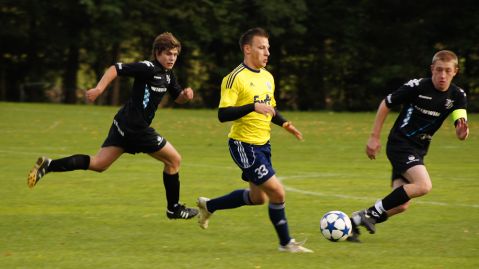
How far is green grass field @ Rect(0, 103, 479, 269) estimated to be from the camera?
802cm

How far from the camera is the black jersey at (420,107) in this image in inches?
353

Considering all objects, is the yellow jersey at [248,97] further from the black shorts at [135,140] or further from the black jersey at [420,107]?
the black shorts at [135,140]

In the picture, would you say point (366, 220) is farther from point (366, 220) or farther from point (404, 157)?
point (404, 157)

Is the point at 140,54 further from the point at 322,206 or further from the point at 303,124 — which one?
the point at 322,206

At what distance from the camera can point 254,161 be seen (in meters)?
8.45

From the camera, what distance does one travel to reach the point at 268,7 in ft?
138

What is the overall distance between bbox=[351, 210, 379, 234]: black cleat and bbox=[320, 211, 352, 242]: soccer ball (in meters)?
0.18

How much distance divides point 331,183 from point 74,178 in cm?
377

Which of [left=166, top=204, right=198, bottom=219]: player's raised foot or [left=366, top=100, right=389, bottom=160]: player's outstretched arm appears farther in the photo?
[left=166, top=204, right=198, bottom=219]: player's raised foot

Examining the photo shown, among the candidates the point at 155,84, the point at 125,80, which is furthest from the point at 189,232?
the point at 125,80

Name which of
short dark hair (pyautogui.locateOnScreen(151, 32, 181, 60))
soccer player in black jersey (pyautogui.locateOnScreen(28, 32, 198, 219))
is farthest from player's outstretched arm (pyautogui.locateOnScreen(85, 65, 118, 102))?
short dark hair (pyautogui.locateOnScreen(151, 32, 181, 60))

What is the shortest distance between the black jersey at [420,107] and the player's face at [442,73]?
0.08 meters

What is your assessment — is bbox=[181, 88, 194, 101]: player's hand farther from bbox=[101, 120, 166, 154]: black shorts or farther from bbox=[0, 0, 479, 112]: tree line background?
bbox=[0, 0, 479, 112]: tree line background

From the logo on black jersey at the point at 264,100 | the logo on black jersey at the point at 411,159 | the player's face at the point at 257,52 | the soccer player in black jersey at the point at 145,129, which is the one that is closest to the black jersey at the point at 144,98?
the soccer player in black jersey at the point at 145,129
